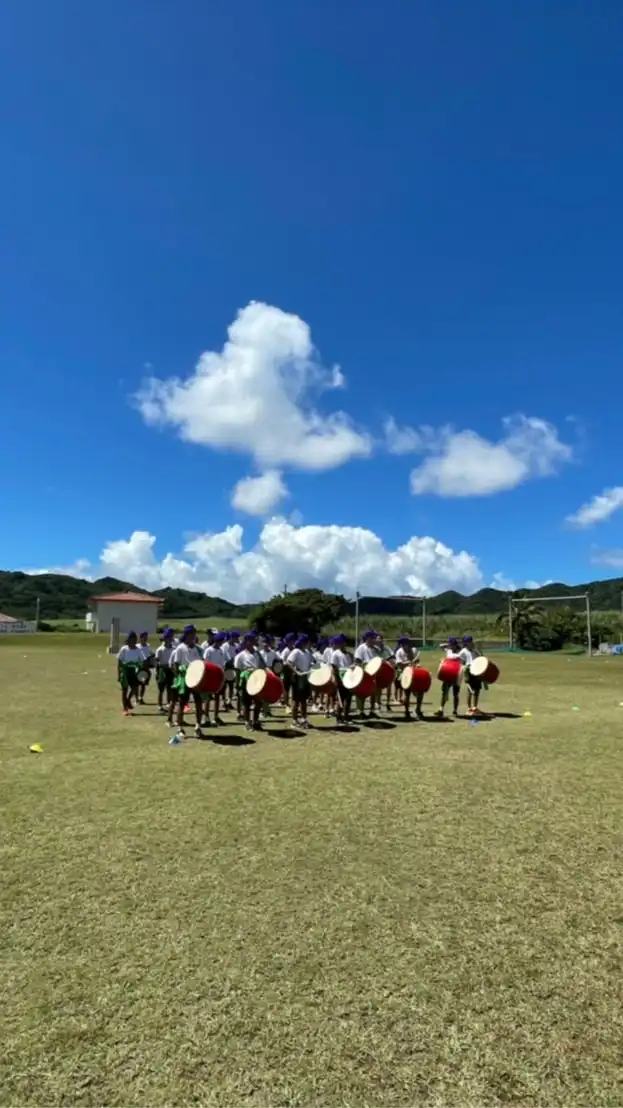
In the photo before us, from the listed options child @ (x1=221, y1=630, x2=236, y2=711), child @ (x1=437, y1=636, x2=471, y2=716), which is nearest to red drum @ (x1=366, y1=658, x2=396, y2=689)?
child @ (x1=437, y1=636, x2=471, y2=716)

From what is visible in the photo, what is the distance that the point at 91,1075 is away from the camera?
3.28 metres

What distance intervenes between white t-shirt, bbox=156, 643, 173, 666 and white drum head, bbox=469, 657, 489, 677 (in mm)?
6225

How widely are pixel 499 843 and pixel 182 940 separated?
304 centimetres

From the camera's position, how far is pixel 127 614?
68438 millimetres

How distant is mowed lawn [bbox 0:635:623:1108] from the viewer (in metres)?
3.33

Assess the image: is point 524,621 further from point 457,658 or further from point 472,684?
point 457,658

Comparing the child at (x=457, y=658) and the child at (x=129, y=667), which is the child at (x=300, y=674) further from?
the child at (x=129, y=667)

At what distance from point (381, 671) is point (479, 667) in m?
2.29

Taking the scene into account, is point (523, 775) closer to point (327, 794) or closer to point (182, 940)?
point (327, 794)

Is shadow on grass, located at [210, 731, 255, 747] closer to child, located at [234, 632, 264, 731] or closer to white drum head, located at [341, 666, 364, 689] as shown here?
child, located at [234, 632, 264, 731]

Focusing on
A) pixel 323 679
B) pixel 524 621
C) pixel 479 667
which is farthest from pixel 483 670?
pixel 524 621

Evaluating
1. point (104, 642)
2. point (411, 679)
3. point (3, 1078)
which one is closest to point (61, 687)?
point (411, 679)

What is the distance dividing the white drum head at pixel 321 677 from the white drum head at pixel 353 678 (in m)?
0.29

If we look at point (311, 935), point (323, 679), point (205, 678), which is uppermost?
point (205, 678)
